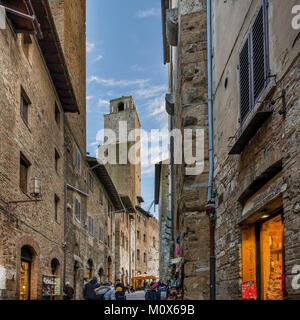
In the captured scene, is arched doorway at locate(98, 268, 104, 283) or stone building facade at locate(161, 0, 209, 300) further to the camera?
arched doorway at locate(98, 268, 104, 283)

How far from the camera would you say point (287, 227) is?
430 centimetres

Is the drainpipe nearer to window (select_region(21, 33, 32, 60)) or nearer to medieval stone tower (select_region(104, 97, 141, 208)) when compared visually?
window (select_region(21, 33, 32, 60))

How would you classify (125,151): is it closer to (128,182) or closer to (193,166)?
(128,182)

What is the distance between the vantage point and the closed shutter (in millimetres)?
5824

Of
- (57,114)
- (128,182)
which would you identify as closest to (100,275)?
(57,114)

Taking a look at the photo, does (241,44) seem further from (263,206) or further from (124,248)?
(124,248)

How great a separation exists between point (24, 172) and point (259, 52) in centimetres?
716

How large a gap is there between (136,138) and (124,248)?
43.8 feet

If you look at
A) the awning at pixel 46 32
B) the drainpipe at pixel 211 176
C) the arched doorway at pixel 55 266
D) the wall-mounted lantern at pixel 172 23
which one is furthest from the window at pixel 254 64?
the arched doorway at pixel 55 266

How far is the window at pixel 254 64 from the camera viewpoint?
5.13 meters

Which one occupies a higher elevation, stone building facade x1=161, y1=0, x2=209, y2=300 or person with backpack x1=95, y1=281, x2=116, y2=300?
stone building facade x1=161, y1=0, x2=209, y2=300

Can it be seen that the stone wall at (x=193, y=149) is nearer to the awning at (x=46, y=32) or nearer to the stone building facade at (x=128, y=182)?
the awning at (x=46, y=32)

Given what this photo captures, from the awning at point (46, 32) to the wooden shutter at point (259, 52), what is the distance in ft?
18.0

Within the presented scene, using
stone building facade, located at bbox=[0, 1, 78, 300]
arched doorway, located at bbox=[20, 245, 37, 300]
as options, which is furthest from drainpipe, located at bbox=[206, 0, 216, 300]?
arched doorway, located at bbox=[20, 245, 37, 300]
